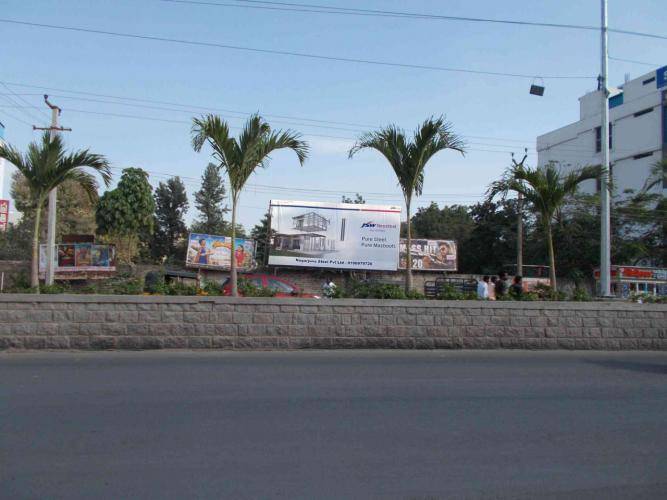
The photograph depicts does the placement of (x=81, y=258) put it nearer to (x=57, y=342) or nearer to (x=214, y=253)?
(x=214, y=253)

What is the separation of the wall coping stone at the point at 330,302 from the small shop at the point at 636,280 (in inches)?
467

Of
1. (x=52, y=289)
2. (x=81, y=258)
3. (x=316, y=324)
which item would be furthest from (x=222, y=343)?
(x=81, y=258)

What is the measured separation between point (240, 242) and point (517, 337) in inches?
901

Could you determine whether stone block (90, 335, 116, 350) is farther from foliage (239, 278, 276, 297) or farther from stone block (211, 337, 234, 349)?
foliage (239, 278, 276, 297)

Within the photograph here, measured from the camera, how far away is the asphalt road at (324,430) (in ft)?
15.7

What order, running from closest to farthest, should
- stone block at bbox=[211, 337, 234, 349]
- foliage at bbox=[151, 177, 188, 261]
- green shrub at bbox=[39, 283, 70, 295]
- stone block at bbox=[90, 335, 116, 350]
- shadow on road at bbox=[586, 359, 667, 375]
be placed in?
shadow on road at bbox=[586, 359, 667, 375], stone block at bbox=[90, 335, 116, 350], stone block at bbox=[211, 337, 234, 349], green shrub at bbox=[39, 283, 70, 295], foliage at bbox=[151, 177, 188, 261]

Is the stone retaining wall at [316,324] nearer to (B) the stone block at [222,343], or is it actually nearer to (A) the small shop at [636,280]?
(B) the stone block at [222,343]

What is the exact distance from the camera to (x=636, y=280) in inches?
986

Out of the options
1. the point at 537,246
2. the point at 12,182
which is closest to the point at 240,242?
the point at 537,246

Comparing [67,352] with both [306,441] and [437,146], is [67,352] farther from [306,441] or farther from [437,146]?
[437,146]

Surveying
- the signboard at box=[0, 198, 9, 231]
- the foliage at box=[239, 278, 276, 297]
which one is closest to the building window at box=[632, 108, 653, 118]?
the foliage at box=[239, 278, 276, 297]

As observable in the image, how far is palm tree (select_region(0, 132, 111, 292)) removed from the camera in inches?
492

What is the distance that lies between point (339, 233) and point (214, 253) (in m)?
6.85

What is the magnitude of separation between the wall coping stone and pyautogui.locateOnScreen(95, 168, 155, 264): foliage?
31.3 metres
